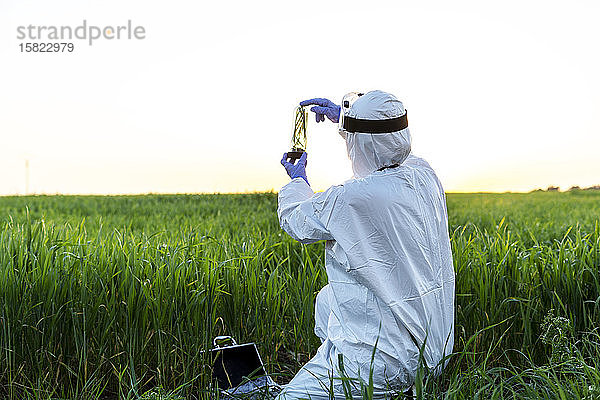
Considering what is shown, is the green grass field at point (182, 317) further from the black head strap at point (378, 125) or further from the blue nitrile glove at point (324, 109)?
the black head strap at point (378, 125)

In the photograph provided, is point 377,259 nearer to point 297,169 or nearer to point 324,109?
point 297,169

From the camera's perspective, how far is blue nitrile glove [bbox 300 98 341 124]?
2.98 meters

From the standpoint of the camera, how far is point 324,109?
2.98 metres

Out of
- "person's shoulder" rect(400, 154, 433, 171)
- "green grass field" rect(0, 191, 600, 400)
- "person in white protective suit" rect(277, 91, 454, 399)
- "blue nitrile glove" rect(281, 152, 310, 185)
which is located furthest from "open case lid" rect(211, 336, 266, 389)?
"person's shoulder" rect(400, 154, 433, 171)

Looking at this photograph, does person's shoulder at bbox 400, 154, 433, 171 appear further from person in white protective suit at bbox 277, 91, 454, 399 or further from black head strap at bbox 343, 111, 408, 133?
black head strap at bbox 343, 111, 408, 133

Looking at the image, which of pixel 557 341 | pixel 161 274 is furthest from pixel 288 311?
pixel 557 341

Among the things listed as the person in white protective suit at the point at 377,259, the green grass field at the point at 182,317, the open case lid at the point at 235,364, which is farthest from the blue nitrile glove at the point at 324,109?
the open case lid at the point at 235,364

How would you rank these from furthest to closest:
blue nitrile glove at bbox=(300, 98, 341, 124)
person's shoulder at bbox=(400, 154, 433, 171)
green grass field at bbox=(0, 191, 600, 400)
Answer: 1. green grass field at bbox=(0, 191, 600, 400)
2. blue nitrile glove at bbox=(300, 98, 341, 124)
3. person's shoulder at bbox=(400, 154, 433, 171)

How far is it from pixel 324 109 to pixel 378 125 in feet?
2.05

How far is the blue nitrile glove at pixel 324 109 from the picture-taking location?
298cm

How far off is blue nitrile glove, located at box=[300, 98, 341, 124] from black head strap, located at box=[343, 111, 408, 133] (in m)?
0.53

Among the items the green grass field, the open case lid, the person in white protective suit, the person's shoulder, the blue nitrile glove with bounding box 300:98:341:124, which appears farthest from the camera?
the green grass field

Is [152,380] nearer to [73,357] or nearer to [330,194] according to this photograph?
[73,357]

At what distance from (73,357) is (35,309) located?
0.37 m
